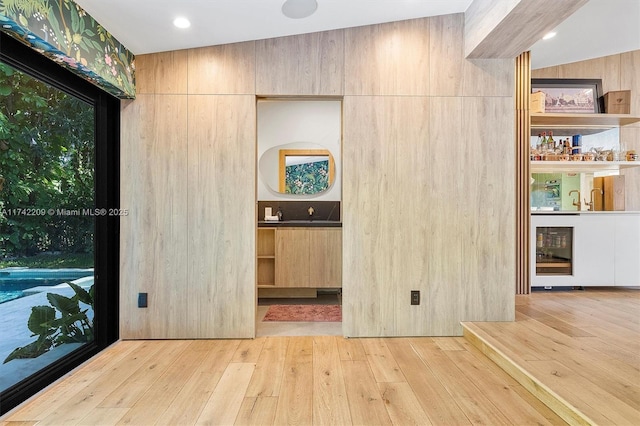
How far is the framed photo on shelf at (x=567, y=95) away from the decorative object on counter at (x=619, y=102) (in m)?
0.13

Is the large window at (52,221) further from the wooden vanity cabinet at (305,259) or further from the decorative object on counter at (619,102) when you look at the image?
the decorative object on counter at (619,102)

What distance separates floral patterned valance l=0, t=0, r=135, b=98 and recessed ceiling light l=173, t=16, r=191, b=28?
50 centimetres

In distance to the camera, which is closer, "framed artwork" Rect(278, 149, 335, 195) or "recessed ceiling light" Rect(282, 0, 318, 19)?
"recessed ceiling light" Rect(282, 0, 318, 19)

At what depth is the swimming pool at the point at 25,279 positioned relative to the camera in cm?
187

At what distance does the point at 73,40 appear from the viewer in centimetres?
203

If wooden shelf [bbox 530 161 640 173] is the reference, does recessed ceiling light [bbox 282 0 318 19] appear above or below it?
above

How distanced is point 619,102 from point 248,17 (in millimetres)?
4452

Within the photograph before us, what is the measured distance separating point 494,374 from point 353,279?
117 centimetres

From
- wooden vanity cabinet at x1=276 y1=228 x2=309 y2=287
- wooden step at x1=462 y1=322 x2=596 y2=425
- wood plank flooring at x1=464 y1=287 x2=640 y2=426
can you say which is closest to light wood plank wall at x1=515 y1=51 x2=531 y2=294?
wood plank flooring at x1=464 y1=287 x2=640 y2=426

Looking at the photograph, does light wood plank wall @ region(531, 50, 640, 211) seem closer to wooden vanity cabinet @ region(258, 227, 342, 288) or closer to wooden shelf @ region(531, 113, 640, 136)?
wooden shelf @ region(531, 113, 640, 136)

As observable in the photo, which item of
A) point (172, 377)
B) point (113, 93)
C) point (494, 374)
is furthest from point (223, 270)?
point (494, 374)

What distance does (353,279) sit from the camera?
110 inches

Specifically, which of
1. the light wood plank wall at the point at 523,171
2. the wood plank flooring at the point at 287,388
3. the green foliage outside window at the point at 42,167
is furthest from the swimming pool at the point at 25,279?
the light wood plank wall at the point at 523,171

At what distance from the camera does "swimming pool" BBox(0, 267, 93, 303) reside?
187 centimetres
